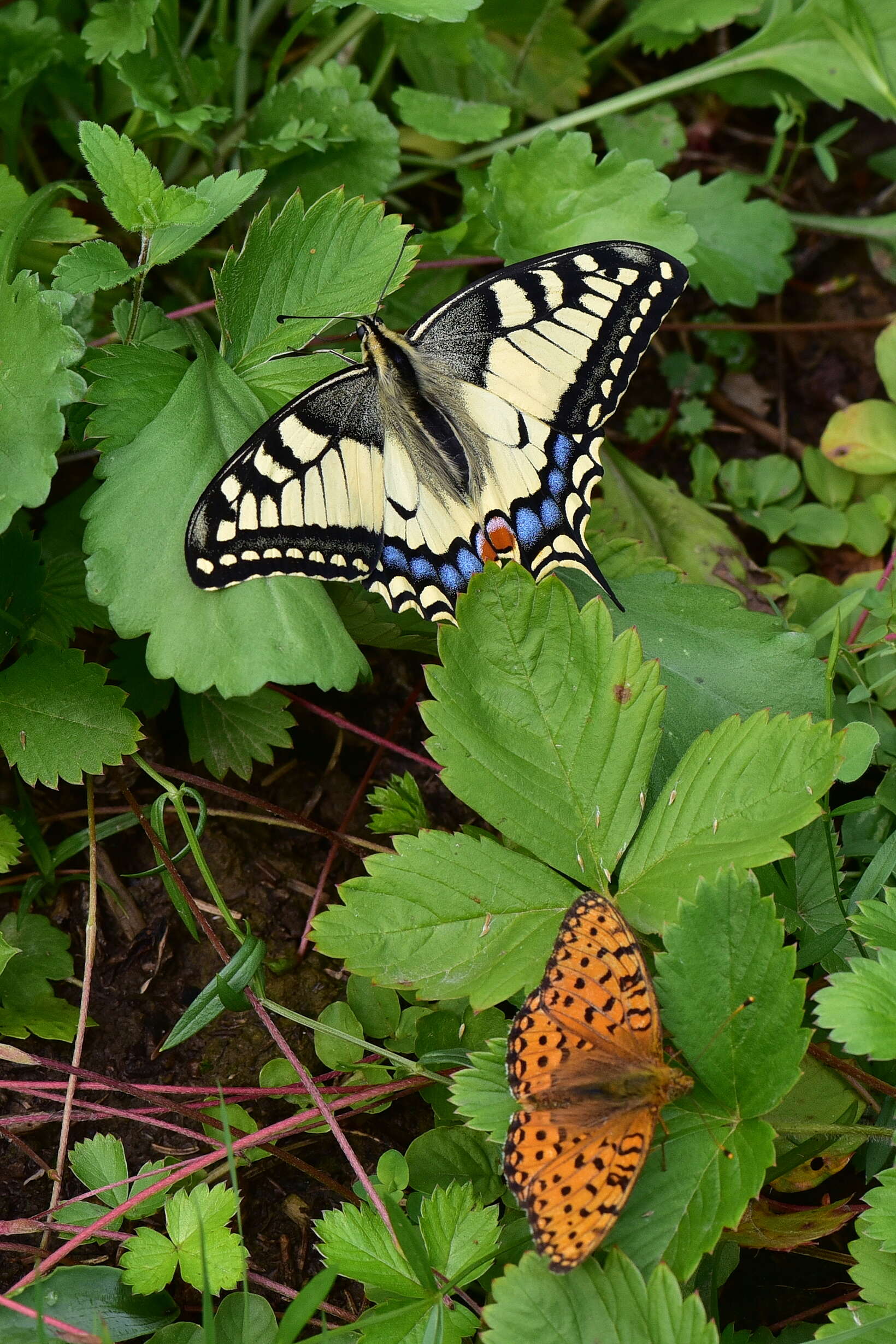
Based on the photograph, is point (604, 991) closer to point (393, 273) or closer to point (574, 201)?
point (393, 273)

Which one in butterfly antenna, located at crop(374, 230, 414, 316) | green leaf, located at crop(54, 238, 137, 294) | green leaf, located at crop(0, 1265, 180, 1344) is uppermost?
butterfly antenna, located at crop(374, 230, 414, 316)

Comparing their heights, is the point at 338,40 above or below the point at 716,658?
above

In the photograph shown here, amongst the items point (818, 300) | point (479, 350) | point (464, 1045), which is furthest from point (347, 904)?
point (818, 300)

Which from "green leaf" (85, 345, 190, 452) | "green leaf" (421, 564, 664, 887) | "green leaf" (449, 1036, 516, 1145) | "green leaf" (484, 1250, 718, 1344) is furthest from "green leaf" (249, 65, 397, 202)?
"green leaf" (484, 1250, 718, 1344)

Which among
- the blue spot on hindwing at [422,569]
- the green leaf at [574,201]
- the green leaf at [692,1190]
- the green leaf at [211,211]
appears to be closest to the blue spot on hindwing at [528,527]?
the blue spot on hindwing at [422,569]

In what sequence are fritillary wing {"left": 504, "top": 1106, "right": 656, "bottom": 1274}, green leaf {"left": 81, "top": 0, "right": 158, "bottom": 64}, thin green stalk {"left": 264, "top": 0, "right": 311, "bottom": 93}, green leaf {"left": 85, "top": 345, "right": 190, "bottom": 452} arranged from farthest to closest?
thin green stalk {"left": 264, "top": 0, "right": 311, "bottom": 93}
green leaf {"left": 81, "top": 0, "right": 158, "bottom": 64}
green leaf {"left": 85, "top": 345, "right": 190, "bottom": 452}
fritillary wing {"left": 504, "top": 1106, "right": 656, "bottom": 1274}

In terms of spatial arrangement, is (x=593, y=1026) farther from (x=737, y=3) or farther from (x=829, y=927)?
(x=737, y=3)

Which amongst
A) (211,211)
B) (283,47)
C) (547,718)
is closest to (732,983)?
(547,718)

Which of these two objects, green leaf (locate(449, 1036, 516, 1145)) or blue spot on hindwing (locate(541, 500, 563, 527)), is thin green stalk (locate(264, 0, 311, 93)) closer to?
blue spot on hindwing (locate(541, 500, 563, 527))
